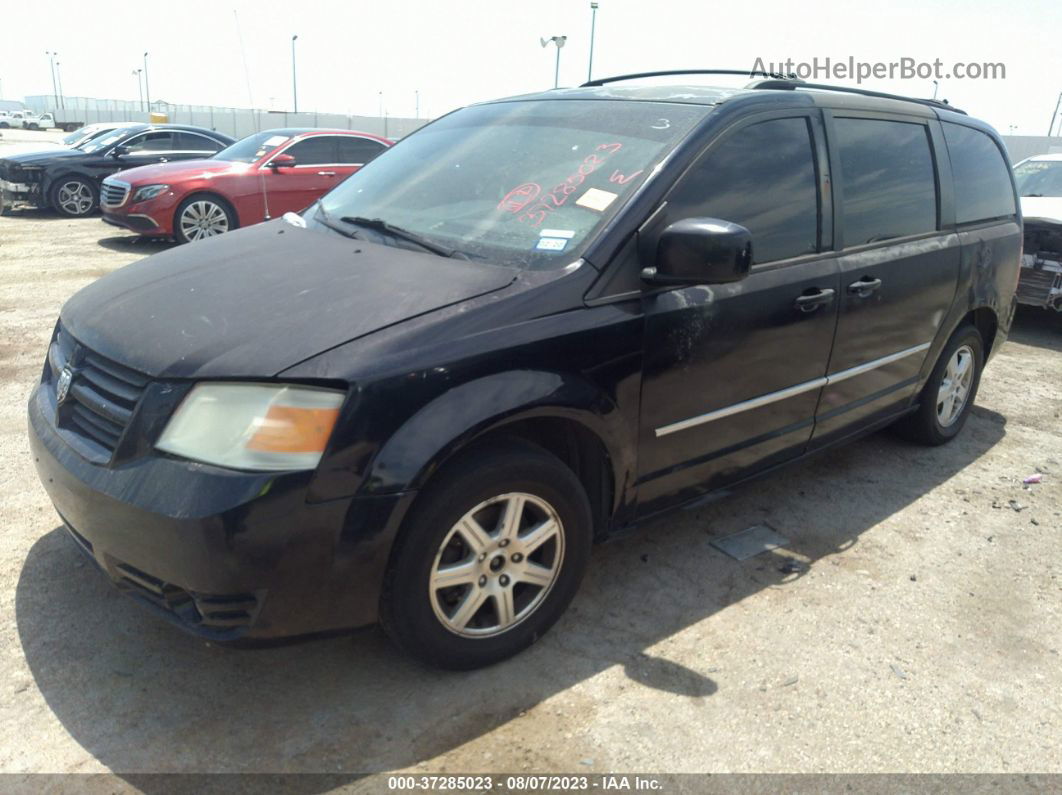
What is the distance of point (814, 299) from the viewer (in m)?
3.34

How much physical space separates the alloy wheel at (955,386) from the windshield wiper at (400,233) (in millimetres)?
3087

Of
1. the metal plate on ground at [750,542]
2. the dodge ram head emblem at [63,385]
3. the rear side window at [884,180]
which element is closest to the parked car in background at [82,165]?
the dodge ram head emblem at [63,385]

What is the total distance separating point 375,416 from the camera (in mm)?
2213

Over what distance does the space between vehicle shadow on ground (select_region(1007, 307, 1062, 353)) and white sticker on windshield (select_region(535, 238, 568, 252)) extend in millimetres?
6526

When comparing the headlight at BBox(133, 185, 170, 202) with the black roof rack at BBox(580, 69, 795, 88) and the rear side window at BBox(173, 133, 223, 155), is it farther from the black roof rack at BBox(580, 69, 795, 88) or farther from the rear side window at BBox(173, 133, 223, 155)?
the black roof rack at BBox(580, 69, 795, 88)

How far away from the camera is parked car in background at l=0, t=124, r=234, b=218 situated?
13008 millimetres

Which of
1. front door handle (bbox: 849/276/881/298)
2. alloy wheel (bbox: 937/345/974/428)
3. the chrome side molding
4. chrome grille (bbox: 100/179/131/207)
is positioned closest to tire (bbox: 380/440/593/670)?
the chrome side molding

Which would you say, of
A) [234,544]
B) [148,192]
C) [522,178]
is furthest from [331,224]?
[148,192]

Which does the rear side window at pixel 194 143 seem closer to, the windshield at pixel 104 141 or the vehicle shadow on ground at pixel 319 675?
the windshield at pixel 104 141

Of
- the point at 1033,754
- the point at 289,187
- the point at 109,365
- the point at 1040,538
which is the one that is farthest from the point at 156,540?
the point at 289,187

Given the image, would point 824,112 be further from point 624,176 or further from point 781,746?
point 781,746

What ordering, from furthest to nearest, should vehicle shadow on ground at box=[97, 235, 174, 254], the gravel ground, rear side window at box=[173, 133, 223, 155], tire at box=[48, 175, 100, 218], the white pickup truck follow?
the white pickup truck < rear side window at box=[173, 133, 223, 155] < tire at box=[48, 175, 100, 218] < vehicle shadow on ground at box=[97, 235, 174, 254] < the gravel ground

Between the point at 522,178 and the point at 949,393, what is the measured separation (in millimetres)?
3027

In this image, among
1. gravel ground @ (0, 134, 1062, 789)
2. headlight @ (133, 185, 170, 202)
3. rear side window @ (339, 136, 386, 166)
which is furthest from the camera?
rear side window @ (339, 136, 386, 166)
